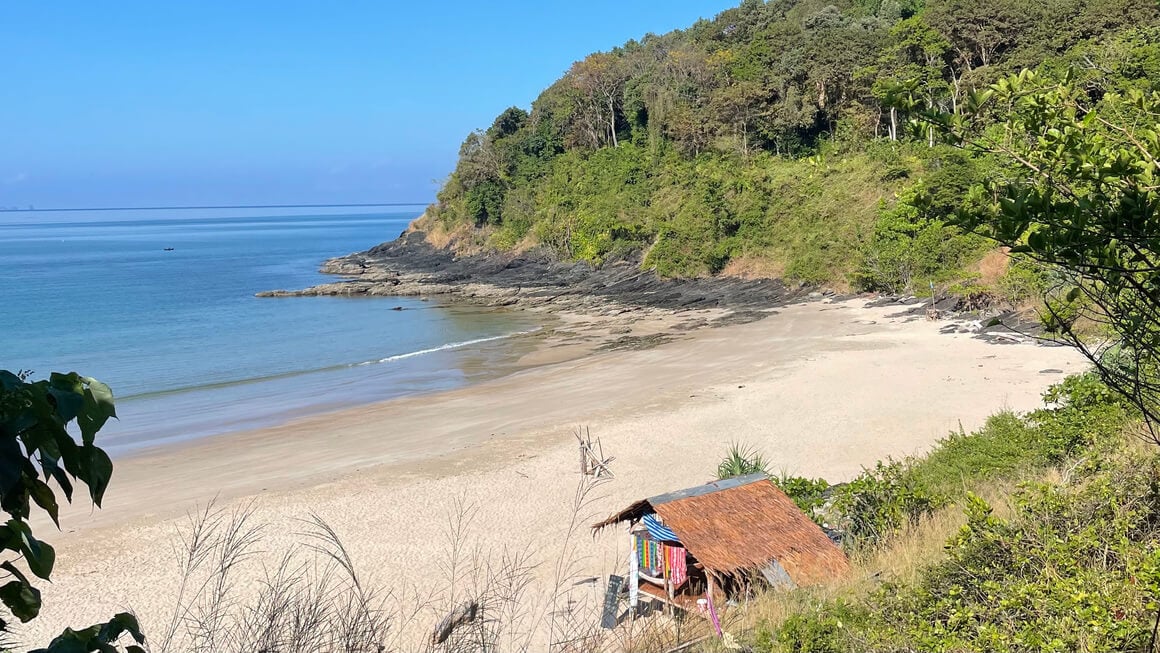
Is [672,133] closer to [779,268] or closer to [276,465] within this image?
[779,268]

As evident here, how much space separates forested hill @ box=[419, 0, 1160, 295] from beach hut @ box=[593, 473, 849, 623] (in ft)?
63.1

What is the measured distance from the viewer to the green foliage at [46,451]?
1.65 m

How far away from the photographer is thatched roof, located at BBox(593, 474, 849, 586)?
7.78 metres

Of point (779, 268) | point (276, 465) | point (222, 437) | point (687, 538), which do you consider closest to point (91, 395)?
point (687, 538)

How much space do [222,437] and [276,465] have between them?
12.2 feet

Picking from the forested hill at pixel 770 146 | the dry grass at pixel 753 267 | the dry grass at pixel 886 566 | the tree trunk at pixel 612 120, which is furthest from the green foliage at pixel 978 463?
the tree trunk at pixel 612 120

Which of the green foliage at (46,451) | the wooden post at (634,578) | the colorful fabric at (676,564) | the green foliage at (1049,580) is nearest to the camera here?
the green foliage at (46,451)

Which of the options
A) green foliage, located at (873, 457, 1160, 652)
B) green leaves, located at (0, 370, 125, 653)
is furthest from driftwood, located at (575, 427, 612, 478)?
green leaves, located at (0, 370, 125, 653)

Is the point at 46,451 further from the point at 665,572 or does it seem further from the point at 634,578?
the point at 634,578

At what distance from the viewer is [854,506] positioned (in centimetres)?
896

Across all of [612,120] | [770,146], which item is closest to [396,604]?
[770,146]

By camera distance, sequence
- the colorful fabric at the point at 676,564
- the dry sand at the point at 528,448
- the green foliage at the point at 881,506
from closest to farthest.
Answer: the colorful fabric at the point at 676,564 → the green foliage at the point at 881,506 → the dry sand at the point at 528,448

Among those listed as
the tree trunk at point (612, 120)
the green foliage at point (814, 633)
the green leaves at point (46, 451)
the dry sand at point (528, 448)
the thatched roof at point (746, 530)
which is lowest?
the dry sand at point (528, 448)

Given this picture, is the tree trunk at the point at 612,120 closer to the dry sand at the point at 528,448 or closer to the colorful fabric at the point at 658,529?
the dry sand at the point at 528,448
